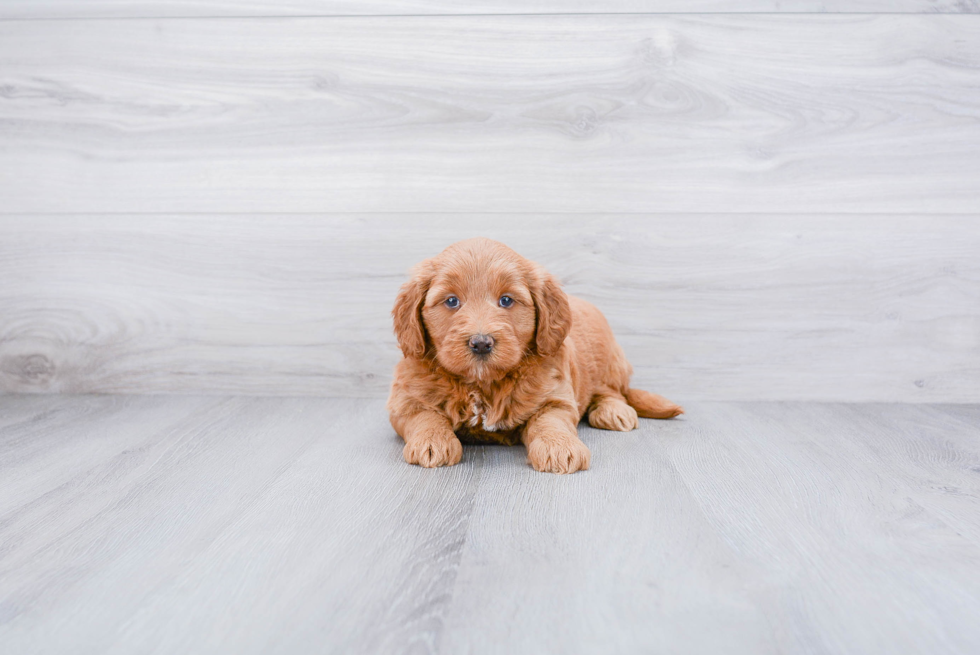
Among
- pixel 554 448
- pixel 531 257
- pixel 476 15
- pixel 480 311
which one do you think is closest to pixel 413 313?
pixel 480 311

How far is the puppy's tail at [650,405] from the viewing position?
87.2 inches

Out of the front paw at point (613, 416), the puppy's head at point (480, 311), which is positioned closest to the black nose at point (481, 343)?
the puppy's head at point (480, 311)

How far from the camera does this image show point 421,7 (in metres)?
2.47

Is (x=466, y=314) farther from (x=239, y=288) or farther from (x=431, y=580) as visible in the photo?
(x=239, y=288)

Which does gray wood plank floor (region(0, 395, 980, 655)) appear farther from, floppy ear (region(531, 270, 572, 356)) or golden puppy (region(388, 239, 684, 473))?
floppy ear (region(531, 270, 572, 356))

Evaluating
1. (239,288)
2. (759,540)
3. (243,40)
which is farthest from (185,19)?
(759,540)

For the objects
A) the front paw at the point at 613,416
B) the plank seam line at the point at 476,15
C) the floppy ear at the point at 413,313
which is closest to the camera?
the floppy ear at the point at 413,313

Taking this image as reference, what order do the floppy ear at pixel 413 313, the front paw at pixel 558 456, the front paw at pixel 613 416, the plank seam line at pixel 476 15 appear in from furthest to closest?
1. the plank seam line at pixel 476 15
2. the front paw at pixel 613 416
3. the floppy ear at pixel 413 313
4. the front paw at pixel 558 456

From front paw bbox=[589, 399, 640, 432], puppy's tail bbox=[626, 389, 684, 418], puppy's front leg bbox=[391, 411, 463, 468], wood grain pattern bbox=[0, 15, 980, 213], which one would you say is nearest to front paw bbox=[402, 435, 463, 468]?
puppy's front leg bbox=[391, 411, 463, 468]

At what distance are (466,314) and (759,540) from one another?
2.81ft

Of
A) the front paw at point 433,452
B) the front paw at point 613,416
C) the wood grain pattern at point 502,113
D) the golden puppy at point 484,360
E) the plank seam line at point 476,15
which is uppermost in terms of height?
the plank seam line at point 476,15

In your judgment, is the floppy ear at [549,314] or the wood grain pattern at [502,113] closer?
the floppy ear at [549,314]

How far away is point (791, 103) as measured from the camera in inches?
96.7

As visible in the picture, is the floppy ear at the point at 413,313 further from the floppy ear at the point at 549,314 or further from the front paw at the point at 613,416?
the front paw at the point at 613,416
